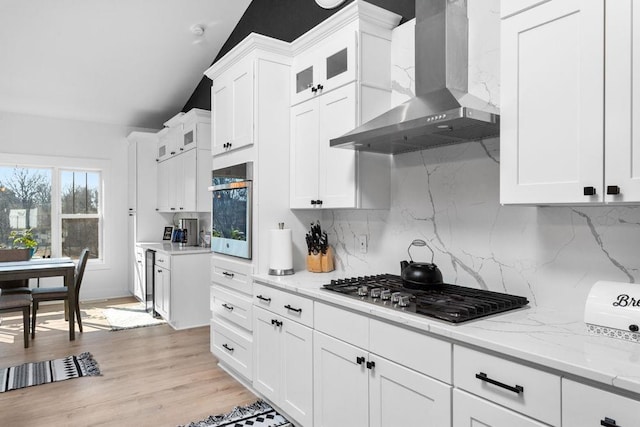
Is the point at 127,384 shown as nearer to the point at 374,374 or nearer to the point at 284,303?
the point at 284,303

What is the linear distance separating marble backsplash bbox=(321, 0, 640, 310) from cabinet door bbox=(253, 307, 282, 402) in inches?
28.2

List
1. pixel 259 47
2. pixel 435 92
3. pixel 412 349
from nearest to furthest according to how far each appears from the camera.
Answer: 1. pixel 412 349
2. pixel 435 92
3. pixel 259 47

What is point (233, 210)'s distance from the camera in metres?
3.22

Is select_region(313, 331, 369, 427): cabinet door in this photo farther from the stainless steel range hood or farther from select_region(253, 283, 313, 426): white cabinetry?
the stainless steel range hood

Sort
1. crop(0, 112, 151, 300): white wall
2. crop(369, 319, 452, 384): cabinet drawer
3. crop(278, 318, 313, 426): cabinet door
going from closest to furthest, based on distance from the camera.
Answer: crop(369, 319, 452, 384): cabinet drawer < crop(278, 318, 313, 426): cabinet door < crop(0, 112, 151, 300): white wall

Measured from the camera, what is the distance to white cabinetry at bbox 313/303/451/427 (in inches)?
64.1

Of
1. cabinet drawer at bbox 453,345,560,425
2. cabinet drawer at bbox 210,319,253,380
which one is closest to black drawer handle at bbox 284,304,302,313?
cabinet drawer at bbox 210,319,253,380

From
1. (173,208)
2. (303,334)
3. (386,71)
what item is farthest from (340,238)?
(173,208)

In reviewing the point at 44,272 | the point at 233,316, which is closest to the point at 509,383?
the point at 233,316

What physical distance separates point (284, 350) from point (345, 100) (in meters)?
1.58

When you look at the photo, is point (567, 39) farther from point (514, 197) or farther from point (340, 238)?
point (340, 238)

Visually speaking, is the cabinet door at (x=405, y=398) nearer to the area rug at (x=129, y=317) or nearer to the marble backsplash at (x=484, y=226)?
the marble backsplash at (x=484, y=226)

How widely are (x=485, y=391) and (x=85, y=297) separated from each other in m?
6.30

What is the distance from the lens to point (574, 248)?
179 cm
